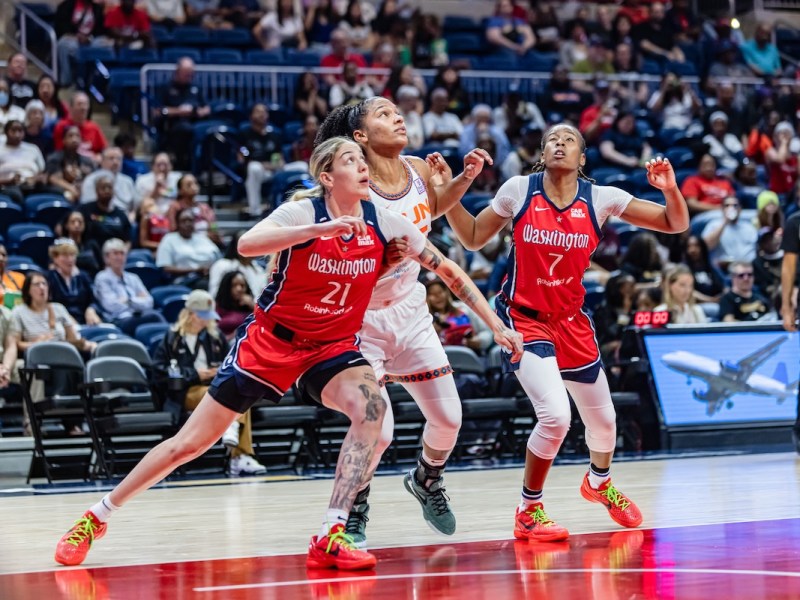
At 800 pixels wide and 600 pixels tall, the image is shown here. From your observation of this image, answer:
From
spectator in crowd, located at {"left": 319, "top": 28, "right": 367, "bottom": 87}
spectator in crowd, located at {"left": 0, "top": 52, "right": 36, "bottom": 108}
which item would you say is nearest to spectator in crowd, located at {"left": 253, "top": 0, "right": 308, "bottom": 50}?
spectator in crowd, located at {"left": 319, "top": 28, "right": 367, "bottom": 87}

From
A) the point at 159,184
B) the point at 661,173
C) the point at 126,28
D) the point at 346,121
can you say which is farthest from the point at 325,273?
the point at 126,28

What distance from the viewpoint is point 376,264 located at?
531cm

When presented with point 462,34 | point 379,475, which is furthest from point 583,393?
point 462,34

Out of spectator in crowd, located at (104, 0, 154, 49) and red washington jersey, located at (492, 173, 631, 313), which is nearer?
red washington jersey, located at (492, 173, 631, 313)

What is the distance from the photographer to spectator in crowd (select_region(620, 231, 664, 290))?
42.0 ft

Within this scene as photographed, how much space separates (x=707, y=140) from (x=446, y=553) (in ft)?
41.0

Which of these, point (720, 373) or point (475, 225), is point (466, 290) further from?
point (720, 373)

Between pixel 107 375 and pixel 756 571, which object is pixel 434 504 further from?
pixel 107 375

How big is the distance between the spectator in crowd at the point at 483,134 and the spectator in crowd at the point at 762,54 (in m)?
6.05

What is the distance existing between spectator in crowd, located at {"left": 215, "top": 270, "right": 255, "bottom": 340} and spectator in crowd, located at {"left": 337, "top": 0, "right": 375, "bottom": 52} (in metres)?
7.28

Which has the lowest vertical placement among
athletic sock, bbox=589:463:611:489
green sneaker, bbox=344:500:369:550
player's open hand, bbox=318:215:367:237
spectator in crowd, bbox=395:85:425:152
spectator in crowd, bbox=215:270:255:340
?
spectator in crowd, bbox=215:270:255:340

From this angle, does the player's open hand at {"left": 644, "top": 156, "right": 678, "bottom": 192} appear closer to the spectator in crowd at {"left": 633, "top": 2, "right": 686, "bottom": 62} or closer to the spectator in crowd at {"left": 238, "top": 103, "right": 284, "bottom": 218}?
the spectator in crowd at {"left": 238, "top": 103, "right": 284, "bottom": 218}

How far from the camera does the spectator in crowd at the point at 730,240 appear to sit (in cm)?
1448

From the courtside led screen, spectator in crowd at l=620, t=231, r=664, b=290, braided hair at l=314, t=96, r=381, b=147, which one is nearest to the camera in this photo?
braided hair at l=314, t=96, r=381, b=147
